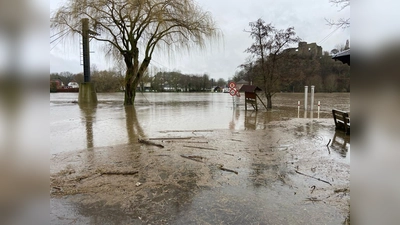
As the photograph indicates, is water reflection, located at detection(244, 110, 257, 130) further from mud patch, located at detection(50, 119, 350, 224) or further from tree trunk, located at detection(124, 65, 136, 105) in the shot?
tree trunk, located at detection(124, 65, 136, 105)

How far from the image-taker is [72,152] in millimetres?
5461

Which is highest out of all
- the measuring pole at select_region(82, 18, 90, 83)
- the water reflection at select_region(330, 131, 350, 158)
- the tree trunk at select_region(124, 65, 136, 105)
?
the measuring pole at select_region(82, 18, 90, 83)

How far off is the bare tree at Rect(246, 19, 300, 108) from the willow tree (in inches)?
112

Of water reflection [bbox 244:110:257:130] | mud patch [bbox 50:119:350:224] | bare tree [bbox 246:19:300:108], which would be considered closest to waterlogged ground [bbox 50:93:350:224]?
mud patch [bbox 50:119:350:224]

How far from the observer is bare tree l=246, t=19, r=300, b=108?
1585 cm

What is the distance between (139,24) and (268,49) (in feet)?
29.9

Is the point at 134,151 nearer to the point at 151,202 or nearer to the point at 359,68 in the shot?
the point at 151,202

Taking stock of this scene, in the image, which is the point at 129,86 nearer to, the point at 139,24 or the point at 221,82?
the point at 139,24

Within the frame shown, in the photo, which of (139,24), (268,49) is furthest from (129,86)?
(268,49)

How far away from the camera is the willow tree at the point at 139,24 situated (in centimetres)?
1490

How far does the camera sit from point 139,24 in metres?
16.6

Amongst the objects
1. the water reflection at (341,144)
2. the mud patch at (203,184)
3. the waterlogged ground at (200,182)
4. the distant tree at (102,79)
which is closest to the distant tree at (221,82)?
the distant tree at (102,79)

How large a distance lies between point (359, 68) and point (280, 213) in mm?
2128

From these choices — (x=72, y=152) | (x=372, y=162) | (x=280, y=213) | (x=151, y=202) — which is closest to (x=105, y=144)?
(x=72, y=152)
